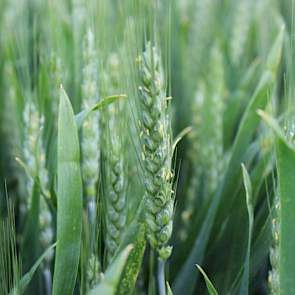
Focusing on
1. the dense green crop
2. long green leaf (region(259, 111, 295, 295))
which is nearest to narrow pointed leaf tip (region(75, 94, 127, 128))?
the dense green crop

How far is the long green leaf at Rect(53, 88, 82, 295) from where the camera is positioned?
67 centimetres

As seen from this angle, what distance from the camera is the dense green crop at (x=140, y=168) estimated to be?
A: 66cm

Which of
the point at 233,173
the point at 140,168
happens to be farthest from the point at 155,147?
the point at 233,173

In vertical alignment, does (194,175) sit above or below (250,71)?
below

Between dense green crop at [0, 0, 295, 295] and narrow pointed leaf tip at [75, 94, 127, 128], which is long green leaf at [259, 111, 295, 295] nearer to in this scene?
dense green crop at [0, 0, 295, 295]

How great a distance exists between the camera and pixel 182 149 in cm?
125

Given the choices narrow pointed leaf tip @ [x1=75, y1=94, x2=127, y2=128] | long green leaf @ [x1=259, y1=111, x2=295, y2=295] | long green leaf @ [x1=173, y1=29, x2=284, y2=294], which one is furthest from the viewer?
long green leaf @ [x1=173, y1=29, x2=284, y2=294]

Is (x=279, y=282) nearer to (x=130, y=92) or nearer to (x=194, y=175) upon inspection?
(x=130, y=92)

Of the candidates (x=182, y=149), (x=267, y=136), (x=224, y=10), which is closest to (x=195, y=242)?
(x=267, y=136)

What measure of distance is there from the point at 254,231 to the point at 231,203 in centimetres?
5

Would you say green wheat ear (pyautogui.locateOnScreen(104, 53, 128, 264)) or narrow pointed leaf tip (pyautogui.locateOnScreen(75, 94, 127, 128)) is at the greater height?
narrow pointed leaf tip (pyautogui.locateOnScreen(75, 94, 127, 128))

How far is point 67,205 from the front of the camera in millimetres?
676

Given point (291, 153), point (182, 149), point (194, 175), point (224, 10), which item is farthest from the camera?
point (224, 10)

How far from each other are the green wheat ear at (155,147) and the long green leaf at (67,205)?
3.1 inches
